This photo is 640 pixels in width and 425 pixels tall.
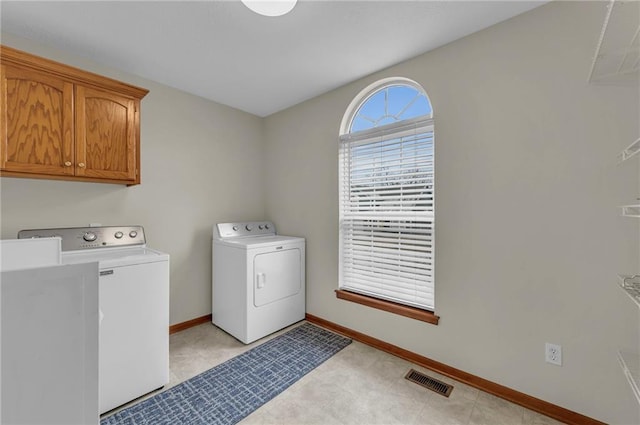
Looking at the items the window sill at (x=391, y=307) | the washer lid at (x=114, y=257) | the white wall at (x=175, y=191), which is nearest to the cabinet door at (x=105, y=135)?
the white wall at (x=175, y=191)

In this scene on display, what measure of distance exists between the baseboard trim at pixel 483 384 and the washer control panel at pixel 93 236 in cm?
206

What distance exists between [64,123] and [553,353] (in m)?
3.42

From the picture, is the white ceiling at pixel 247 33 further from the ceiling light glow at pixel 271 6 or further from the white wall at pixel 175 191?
the white wall at pixel 175 191

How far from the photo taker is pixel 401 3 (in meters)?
1.60

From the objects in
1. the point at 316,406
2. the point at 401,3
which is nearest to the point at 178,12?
the point at 401,3

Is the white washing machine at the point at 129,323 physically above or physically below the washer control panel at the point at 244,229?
below

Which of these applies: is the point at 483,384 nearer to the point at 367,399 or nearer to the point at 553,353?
the point at 553,353

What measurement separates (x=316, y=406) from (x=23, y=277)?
64.2 inches

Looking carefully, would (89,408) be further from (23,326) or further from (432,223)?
(432,223)

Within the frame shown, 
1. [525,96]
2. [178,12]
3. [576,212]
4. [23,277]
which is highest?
[178,12]

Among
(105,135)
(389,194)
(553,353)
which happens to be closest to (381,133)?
(389,194)

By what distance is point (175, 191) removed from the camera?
2.69m

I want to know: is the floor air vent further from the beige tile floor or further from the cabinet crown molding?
the cabinet crown molding

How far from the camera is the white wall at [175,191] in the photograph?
78.5 inches
